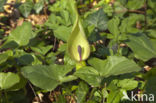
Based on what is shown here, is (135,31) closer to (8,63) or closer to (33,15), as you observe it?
(8,63)

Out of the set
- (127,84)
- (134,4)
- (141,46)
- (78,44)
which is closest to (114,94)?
(127,84)

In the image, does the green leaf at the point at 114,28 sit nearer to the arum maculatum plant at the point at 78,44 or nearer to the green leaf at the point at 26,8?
the arum maculatum plant at the point at 78,44

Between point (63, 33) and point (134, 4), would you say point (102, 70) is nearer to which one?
point (63, 33)

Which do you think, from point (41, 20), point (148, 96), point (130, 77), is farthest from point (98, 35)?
point (41, 20)

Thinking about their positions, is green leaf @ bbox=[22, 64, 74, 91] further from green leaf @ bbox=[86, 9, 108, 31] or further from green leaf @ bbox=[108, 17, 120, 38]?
green leaf @ bbox=[86, 9, 108, 31]

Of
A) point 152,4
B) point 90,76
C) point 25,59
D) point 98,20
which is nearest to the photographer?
point 90,76

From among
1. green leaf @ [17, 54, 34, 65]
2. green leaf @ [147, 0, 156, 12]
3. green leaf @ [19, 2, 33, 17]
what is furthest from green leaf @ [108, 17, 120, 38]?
green leaf @ [19, 2, 33, 17]
